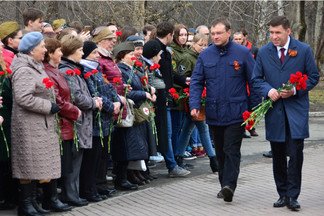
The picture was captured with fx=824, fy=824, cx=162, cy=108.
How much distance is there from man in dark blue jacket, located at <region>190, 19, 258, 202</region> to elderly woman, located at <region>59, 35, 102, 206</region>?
1.22 metres

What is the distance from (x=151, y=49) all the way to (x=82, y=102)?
86.6 inches

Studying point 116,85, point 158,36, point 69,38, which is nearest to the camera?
point 69,38

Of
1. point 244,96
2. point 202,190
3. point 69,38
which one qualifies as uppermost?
point 69,38

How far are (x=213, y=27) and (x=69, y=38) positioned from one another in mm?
1669

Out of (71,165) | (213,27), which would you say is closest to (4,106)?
(71,165)

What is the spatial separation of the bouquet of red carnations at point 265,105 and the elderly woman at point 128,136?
65.8 inches

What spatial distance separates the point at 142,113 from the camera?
10.4 meters

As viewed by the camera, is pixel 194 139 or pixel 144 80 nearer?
pixel 144 80

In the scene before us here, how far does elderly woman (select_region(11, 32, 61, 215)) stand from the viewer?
830 centimetres

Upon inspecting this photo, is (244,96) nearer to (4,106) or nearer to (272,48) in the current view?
(272,48)

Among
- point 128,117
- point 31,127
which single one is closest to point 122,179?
point 128,117

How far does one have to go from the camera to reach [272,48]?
30.0 ft

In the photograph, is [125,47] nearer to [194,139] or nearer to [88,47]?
[88,47]

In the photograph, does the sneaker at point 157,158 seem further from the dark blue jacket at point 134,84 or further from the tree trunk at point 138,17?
the tree trunk at point 138,17
